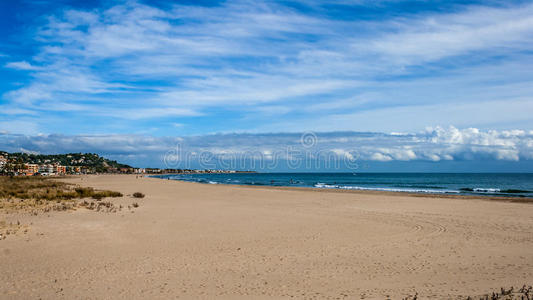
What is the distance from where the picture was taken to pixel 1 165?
126m

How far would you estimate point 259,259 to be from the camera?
9.04 m

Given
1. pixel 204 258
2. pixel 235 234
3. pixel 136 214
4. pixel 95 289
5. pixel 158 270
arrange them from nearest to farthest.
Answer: pixel 95 289
pixel 158 270
pixel 204 258
pixel 235 234
pixel 136 214

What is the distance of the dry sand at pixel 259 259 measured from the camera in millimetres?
6848

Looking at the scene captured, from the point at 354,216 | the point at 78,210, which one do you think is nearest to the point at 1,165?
the point at 78,210

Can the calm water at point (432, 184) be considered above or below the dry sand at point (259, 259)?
→ below

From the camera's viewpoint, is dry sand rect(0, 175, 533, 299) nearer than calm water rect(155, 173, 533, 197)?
Yes

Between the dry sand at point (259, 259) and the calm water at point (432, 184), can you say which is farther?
the calm water at point (432, 184)

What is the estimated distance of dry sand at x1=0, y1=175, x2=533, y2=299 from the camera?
685 centimetres

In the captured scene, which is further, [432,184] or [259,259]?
[432,184]

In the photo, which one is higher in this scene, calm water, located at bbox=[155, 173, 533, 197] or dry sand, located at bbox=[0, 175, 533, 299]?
dry sand, located at bbox=[0, 175, 533, 299]

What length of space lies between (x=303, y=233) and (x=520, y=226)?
30.3 ft

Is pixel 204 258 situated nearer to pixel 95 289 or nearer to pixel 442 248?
pixel 95 289

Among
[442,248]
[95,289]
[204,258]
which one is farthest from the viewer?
[442,248]

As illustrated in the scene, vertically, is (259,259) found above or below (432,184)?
above
